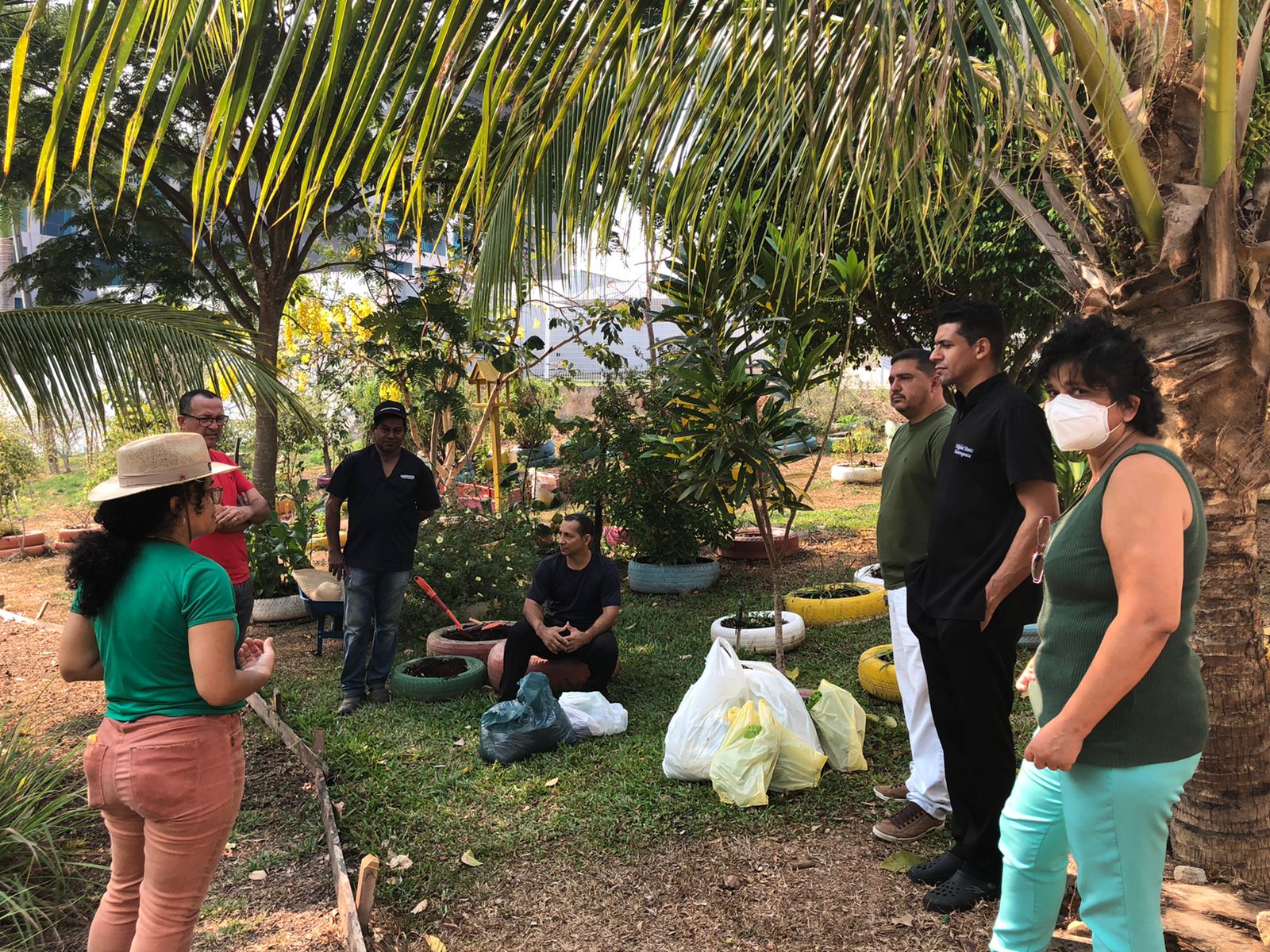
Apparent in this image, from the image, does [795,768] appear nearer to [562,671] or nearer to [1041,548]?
[562,671]

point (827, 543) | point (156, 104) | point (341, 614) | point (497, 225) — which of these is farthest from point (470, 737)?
point (827, 543)

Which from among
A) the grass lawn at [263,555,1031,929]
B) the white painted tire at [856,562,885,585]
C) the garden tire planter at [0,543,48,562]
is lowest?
the garden tire planter at [0,543,48,562]

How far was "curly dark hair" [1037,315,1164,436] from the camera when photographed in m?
A: 2.16

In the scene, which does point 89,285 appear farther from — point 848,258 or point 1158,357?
point 1158,357

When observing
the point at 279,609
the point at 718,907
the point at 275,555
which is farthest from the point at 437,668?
the point at 718,907

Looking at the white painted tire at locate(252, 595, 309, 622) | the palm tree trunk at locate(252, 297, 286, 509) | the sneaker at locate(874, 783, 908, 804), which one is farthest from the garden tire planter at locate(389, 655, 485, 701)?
the palm tree trunk at locate(252, 297, 286, 509)

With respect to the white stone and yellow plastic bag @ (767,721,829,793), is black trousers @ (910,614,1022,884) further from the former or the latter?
yellow plastic bag @ (767,721,829,793)

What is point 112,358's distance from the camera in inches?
207

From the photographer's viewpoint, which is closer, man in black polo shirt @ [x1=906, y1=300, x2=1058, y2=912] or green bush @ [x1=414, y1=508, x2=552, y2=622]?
man in black polo shirt @ [x1=906, y1=300, x2=1058, y2=912]

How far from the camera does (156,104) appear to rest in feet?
25.5

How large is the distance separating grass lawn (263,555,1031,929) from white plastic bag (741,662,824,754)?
8.5 inches

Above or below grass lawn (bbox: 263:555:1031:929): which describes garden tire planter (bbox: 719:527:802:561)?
above

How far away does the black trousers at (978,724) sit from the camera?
3.18m

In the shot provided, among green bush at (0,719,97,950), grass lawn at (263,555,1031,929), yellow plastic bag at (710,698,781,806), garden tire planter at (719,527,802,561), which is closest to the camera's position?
green bush at (0,719,97,950)
